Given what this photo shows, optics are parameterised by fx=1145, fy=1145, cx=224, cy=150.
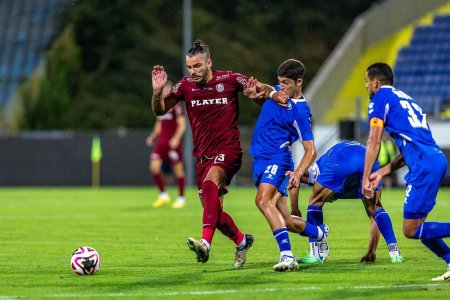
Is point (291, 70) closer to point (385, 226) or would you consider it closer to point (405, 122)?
point (405, 122)

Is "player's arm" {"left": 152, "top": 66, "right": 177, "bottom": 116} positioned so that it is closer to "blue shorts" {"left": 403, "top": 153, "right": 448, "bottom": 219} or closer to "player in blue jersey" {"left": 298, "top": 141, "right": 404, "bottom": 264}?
"player in blue jersey" {"left": 298, "top": 141, "right": 404, "bottom": 264}

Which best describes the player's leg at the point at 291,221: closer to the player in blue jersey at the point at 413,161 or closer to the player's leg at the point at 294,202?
the player's leg at the point at 294,202

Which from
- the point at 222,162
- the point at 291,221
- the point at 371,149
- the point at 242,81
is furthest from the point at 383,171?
the point at 242,81

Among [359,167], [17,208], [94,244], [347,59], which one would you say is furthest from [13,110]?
[359,167]

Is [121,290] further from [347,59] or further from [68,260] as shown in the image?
[347,59]

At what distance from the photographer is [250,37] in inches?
2299

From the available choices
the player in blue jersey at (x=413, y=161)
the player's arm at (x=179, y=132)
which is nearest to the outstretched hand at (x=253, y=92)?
the player in blue jersey at (x=413, y=161)

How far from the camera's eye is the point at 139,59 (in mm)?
58812

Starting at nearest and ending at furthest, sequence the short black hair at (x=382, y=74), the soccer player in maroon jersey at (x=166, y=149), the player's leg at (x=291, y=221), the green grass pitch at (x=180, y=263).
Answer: the green grass pitch at (x=180, y=263), the short black hair at (x=382, y=74), the player's leg at (x=291, y=221), the soccer player in maroon jersey at (x=166, y=149)

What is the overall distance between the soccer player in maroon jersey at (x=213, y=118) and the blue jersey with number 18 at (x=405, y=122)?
5.69 feet

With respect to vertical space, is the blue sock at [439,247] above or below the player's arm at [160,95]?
below

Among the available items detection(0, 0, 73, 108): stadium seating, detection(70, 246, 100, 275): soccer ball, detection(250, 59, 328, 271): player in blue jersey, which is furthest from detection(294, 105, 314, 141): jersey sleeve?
detection(0, 0, 73, 108): stadium seating

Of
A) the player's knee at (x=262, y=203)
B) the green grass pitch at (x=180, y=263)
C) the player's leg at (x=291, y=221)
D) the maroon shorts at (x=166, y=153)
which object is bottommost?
the green grass pitch at (x=180, y=263)

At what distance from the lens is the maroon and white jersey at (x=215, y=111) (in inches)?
435
